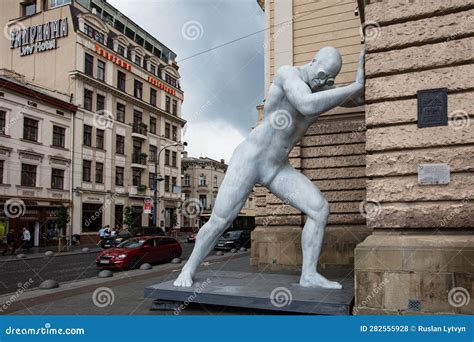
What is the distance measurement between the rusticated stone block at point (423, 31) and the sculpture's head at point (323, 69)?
24.5 inches

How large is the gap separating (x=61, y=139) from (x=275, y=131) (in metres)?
30.5

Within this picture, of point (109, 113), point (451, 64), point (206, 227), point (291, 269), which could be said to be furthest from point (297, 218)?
point (109, 113)

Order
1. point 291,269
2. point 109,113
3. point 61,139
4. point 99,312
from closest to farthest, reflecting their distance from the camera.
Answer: point 99,312 → point 291,269 → point 61,139 → point 109,113

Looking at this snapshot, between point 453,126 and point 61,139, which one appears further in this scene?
point 61,139

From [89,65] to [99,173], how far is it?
352 inches

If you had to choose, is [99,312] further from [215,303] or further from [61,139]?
[61,139]

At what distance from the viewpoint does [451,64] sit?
5227 millimetres

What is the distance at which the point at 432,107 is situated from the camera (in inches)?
209

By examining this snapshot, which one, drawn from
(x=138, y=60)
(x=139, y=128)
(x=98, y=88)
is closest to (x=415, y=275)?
(x=98, y=88)

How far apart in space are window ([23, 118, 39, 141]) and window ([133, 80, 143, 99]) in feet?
44.2

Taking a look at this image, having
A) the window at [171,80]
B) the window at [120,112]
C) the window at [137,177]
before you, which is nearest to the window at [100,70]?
the window at [120,112]

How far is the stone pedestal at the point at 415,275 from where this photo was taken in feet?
15.7

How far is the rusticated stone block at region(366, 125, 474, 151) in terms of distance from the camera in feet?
17.0

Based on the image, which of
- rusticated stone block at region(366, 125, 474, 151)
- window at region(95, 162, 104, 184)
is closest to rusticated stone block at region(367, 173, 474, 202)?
rusticated stone block at region(366, 125, 474, 151)
